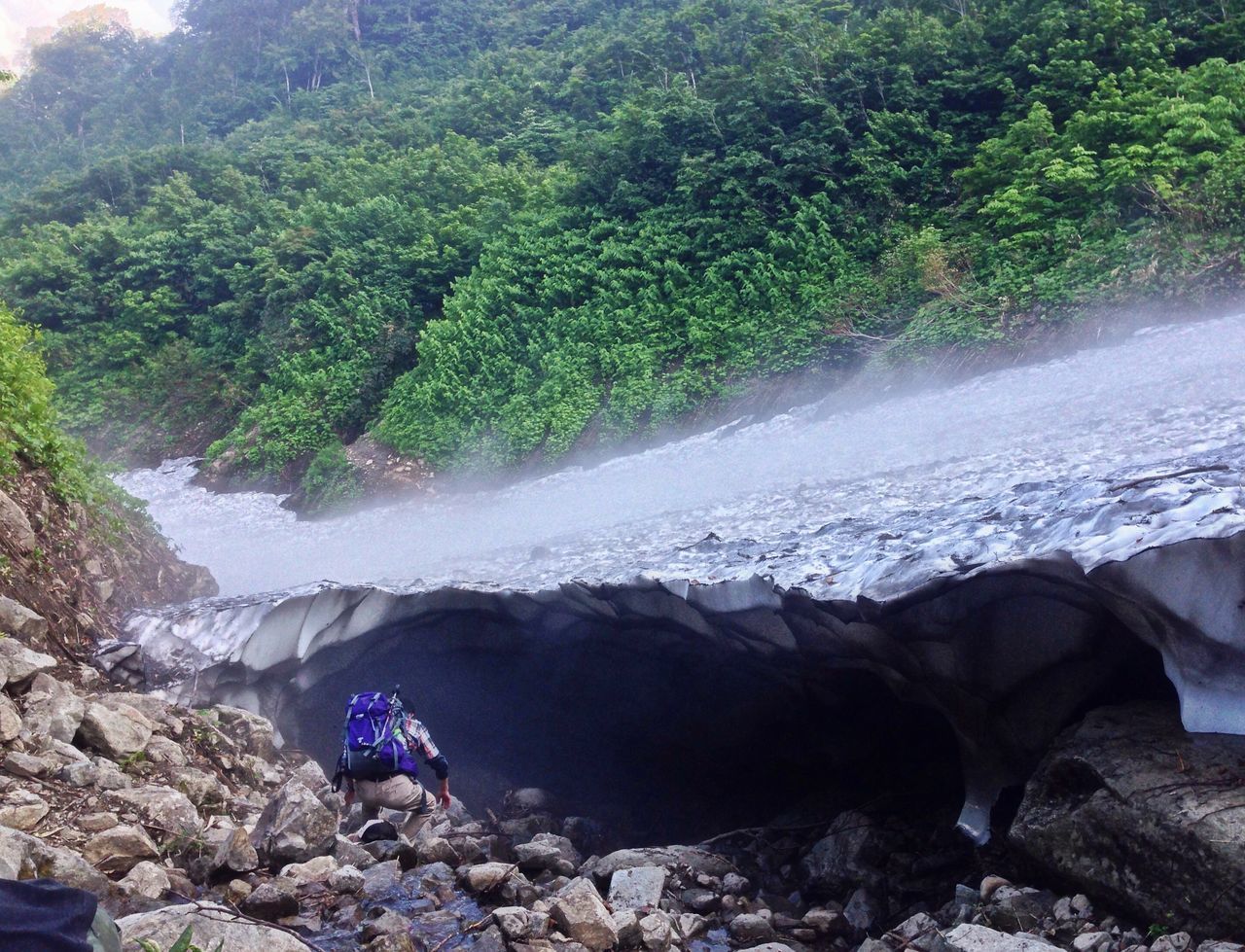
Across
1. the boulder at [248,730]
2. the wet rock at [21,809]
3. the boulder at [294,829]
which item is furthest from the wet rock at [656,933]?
the boulder at [248,730]

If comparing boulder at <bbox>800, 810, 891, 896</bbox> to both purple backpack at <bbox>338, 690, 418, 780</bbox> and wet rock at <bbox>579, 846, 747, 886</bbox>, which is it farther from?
purple backpack at <bbox>338, 690, 418, 780</bbox>

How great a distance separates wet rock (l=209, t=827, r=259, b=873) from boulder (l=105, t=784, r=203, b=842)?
0.29 metres

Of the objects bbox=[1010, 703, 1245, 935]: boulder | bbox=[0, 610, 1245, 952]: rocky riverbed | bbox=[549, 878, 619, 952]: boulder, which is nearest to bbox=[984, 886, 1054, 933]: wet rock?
bbox=[0, 610, 1245, 952]: rocky riverbed

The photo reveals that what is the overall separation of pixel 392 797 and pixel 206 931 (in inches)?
109

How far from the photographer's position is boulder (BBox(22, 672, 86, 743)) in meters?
5.32

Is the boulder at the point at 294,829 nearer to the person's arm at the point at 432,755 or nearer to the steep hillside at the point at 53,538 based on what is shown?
the person's arm at the point at 432,755

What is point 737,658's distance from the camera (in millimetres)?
6184

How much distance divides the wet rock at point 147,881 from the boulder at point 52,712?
147 centimetres

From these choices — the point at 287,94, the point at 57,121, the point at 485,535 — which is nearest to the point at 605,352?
the point at 485,535

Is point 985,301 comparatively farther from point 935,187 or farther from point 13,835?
point 13,835

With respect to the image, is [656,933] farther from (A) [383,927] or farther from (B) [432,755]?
(B) [432,755]

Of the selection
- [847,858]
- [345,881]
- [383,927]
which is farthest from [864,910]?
[345,881]

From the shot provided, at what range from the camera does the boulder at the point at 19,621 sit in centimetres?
651

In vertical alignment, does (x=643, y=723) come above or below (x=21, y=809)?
below
